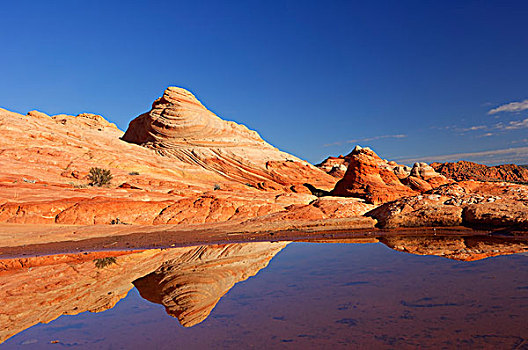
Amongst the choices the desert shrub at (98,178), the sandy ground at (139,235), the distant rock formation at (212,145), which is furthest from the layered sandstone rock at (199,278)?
the distant rock formation at (212,145)

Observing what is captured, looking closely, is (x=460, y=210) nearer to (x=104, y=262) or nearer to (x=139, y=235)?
(x=104, y=262)

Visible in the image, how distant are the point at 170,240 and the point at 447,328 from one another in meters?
11.2

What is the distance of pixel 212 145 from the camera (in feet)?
166

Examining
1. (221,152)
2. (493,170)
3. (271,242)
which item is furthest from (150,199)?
(493,170)

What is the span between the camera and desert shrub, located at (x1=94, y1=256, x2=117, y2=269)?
9.54m

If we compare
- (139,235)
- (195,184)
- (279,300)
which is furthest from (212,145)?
(279,300)

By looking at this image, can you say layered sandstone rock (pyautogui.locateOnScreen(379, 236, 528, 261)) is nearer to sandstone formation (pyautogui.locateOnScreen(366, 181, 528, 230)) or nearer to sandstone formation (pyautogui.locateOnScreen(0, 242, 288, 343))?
sandstone formation (pyautogui.locateOnScreen(366, 181, 528, 230))

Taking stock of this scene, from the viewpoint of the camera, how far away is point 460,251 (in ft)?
30.0

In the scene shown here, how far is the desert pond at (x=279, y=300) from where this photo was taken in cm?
437

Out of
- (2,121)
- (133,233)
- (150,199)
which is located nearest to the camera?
(133,233)

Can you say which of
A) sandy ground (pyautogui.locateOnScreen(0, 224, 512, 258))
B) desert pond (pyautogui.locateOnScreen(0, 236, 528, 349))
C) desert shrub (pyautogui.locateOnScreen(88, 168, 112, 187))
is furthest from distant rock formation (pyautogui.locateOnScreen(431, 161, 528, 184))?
desert pond (pyautogui.locateOnScreen(0, 236, 528, 349))

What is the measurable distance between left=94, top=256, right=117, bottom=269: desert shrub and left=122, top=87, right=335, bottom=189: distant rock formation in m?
→ 31.2

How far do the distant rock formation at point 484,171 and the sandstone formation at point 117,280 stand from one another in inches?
3429

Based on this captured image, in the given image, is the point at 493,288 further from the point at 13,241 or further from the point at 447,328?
the point at 13,241
